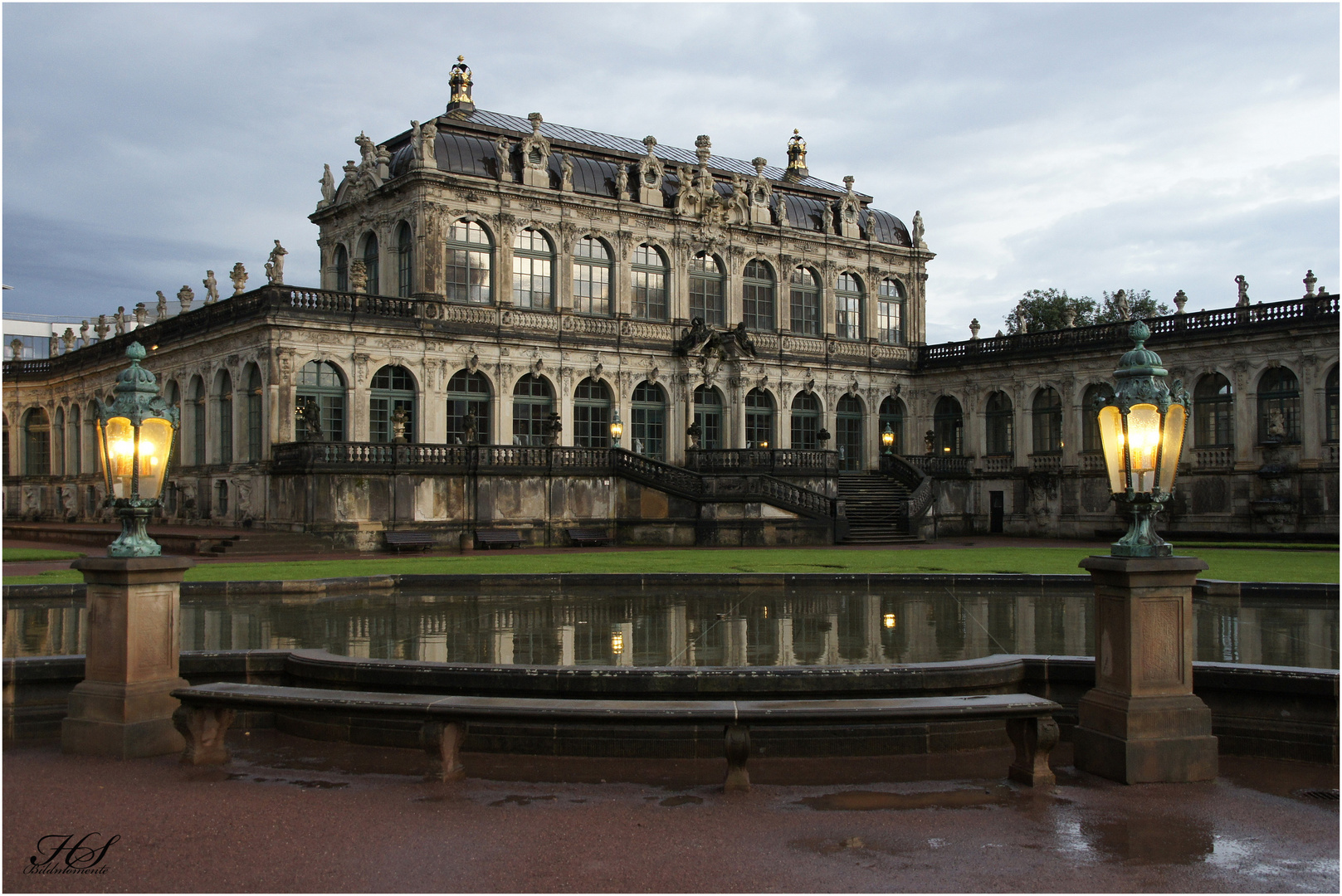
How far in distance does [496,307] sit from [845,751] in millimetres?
34420

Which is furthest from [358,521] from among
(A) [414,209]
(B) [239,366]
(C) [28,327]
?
(C) [28,327]

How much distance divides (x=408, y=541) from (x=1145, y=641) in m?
27.8

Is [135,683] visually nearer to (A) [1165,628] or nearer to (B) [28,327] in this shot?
(A) [1165,628]

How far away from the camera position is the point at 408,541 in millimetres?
34531

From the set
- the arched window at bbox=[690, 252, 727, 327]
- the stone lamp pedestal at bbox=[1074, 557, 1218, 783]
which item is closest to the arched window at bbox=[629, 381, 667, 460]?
the arched window at bbox=[690, 252, 727, 327]

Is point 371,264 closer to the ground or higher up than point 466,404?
higher up

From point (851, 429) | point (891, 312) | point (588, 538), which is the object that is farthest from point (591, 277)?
point (891, 312)

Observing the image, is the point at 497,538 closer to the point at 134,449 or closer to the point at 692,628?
the point at 692,628

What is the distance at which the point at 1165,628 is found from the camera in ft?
30.6

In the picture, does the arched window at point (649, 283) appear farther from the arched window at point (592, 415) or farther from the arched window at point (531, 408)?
the arched window at point (531, 408)

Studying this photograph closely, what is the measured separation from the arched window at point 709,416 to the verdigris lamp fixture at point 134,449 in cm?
3710

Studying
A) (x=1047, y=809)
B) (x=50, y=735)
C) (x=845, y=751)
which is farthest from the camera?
(x=50, y=735)

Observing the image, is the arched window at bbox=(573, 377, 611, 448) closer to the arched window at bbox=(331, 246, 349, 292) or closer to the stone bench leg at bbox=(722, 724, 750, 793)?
the arched window at bbox=(331, 246, 349, 292)

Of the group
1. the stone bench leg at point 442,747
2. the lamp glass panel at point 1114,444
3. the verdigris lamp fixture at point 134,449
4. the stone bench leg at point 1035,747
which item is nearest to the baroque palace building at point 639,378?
the verdigris lamp fixture at point 134,449
